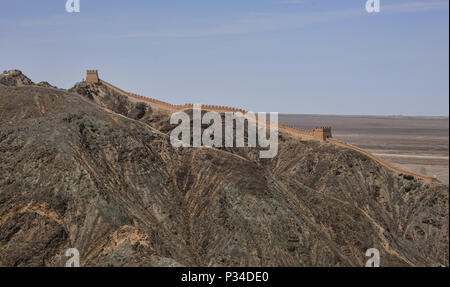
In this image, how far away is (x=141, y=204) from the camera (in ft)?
198

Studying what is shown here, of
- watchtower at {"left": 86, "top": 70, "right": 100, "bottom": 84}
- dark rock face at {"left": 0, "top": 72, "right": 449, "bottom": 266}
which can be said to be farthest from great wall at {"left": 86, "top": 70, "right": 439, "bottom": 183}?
dark rock face at {"left": 0, "top": 72, "right": 449, "bottom": 266}

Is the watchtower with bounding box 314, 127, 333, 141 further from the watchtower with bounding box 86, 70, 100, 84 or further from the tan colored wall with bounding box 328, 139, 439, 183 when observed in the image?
the watchtower with bounding box 86, 70, 100, 84

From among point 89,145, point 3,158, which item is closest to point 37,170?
point 3,158

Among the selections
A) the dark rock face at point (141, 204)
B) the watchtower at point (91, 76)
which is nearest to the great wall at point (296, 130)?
the watchtower at point (91, 76)

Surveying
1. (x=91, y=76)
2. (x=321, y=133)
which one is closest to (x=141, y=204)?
(x=321, y=133)

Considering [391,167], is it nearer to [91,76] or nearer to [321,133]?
[321,133]

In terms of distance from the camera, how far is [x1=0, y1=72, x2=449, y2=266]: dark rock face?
166 ft

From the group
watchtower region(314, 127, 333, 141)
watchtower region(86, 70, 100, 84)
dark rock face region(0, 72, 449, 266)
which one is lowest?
dark rock face region(0, 72, 449, 266)

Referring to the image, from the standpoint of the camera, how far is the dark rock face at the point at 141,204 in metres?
50.5

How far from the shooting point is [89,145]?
62.5 metres

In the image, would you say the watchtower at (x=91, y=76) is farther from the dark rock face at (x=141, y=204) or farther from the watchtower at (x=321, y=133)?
the dark rock face at (x=141, y=204)
